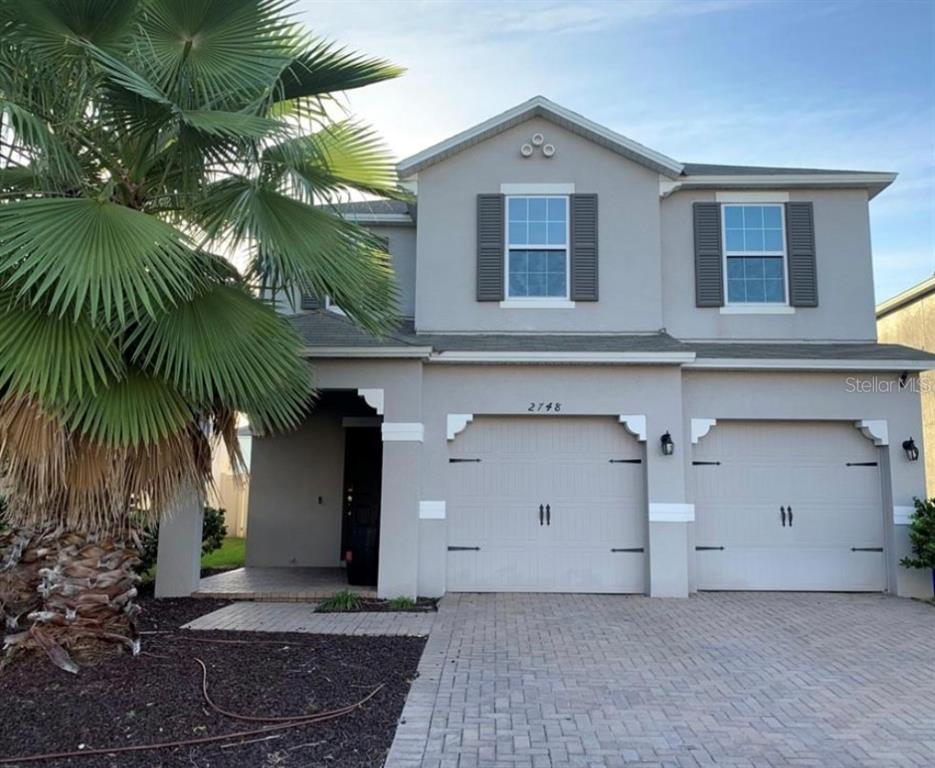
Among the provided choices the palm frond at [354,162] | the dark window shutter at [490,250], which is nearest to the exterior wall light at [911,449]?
the dark window shutter at [490,250]

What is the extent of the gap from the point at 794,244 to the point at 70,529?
10.5 metres

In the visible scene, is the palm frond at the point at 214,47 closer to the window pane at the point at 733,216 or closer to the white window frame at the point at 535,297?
the white window frame at the point at 535,297

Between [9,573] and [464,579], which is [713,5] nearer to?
[464,579]

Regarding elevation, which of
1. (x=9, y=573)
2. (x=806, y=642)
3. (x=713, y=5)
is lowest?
(x=806, y=642)

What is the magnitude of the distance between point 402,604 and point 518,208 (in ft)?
20.4

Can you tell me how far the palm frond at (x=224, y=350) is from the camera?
5172 mm

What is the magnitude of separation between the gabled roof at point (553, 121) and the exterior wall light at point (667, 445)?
4.21 m

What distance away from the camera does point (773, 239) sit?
422 inches

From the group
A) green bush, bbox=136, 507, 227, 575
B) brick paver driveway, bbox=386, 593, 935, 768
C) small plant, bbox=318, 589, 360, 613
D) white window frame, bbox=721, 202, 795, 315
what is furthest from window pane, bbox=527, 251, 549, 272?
green bush, bbox=136, 507, 227, 575

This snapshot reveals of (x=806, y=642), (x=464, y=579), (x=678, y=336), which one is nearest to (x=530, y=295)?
(x=678, y=336)

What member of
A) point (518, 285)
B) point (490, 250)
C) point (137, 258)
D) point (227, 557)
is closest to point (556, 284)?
point (518, 285)

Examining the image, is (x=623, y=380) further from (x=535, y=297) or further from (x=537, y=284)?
(x=537, y=284)

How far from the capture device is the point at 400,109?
762 centimetres

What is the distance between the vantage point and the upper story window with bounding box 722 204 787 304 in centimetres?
1066
